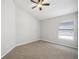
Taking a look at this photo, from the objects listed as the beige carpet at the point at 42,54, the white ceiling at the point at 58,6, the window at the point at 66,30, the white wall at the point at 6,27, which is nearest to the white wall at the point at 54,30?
the window at the point at 66,30

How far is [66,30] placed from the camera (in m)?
4.61

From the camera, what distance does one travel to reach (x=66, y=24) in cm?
457

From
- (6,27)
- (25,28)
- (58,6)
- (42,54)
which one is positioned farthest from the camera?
(25,28)

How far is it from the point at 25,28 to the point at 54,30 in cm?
230

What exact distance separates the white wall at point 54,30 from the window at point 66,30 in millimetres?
244

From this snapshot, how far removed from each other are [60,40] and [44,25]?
220 centimetres

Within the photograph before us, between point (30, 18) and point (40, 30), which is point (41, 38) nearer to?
point (40, 30)

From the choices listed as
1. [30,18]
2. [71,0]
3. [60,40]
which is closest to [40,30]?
[30,18]

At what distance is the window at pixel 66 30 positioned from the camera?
4.24 meters

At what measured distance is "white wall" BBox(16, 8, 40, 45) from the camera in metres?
4.54

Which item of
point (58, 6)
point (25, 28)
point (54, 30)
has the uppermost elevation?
point (58, 6)

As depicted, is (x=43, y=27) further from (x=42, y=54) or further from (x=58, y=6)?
(x=42, y=54)

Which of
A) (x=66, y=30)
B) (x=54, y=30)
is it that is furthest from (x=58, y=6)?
(x=54, y=30)

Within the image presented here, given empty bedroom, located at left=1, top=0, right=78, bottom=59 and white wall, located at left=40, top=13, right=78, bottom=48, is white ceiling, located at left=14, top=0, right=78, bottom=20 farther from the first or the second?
white wall, located at left=40, top=13, right=78, bottom=48
